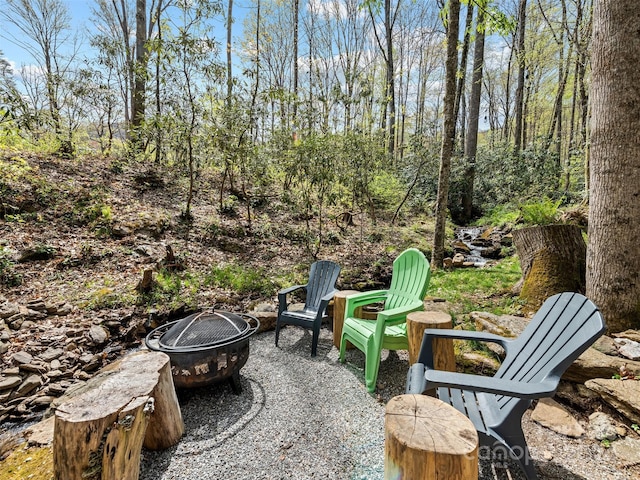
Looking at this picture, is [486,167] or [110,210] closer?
[110,210]

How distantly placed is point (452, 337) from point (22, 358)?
3328 mm

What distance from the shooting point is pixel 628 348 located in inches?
82.8

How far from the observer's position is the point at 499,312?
10.3 ft

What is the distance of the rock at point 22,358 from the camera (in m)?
2.59

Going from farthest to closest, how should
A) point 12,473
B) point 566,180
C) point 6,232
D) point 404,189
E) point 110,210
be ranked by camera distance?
point 404,189, point 566,180, point 110,210, point 6,232, point 12,473

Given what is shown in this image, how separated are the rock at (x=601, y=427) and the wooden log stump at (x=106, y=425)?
240 centimetres

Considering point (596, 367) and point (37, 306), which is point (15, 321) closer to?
point (37, 306)

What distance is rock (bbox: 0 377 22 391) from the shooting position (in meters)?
2.38

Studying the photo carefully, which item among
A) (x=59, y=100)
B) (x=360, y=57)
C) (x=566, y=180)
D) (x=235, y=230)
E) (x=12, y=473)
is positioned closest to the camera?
(x=12, y=473)

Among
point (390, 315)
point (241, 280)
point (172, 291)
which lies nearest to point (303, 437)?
point (390, 315)

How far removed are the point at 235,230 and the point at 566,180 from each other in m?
8.39

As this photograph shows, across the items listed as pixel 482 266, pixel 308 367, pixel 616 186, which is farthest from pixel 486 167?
pixel 308 367

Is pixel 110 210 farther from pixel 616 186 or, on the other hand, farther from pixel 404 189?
pixel 404 189

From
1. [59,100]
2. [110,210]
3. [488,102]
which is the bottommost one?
[110,210]
